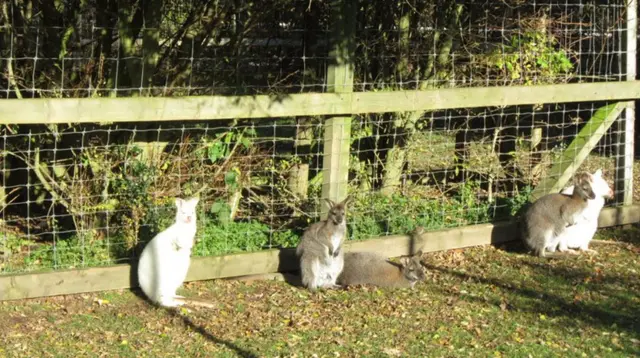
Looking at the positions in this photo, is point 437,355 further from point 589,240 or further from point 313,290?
point 589,240

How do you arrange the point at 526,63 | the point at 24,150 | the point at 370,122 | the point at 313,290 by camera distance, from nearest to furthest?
the point at 313,290 < the point at 24,150 < the point at 370,122 < the point at 526,63

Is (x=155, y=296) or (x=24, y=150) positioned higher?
(x=24, y=150)

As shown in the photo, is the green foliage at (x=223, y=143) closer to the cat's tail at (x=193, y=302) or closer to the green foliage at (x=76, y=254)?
the green foliage at (x=76, y=254)

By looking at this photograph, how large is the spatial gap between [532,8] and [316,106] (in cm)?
360

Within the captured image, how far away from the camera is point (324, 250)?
7.96 m

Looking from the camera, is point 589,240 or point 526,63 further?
point 526,63

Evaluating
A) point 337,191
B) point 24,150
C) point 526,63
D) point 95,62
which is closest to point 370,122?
point 337,191

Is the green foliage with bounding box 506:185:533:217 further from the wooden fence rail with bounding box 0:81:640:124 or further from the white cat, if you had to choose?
the white cat

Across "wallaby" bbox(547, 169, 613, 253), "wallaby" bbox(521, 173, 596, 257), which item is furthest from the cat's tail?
"wallaby" bbox(547, 169, 613, 253)

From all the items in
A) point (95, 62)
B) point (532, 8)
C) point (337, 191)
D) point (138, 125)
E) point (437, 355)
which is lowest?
point (437, 355)

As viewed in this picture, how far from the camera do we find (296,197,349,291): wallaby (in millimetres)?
7945

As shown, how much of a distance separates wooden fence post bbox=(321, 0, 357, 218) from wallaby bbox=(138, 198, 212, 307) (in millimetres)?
1450

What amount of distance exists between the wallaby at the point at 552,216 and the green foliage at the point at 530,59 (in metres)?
1.37

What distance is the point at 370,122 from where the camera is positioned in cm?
937
